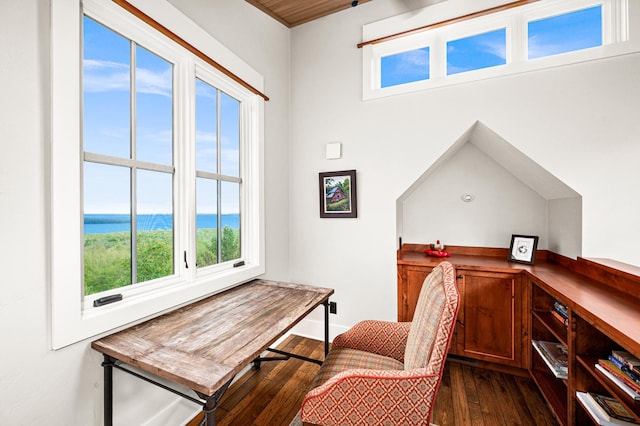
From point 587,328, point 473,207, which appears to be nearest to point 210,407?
point 587,328

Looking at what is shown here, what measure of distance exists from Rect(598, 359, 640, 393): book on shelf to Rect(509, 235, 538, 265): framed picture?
1112 millimetres

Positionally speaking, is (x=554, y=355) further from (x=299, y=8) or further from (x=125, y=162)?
(x=299, y=8)

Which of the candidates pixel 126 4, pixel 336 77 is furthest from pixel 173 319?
pixel 336 77

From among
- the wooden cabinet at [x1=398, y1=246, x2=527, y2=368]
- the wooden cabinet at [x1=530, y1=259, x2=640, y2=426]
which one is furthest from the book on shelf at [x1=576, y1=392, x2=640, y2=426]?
the wooden cabinet at [x1=398, y1=246, x2=527, y2=368]

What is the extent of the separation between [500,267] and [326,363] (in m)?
1.59

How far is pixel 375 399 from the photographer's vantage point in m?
1.11

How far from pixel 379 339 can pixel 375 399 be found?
51 centimetres

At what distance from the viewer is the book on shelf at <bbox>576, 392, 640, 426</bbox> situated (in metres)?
1.23

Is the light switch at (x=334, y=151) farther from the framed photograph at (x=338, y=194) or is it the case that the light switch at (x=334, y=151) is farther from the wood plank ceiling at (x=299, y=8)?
the wood plank ceiling at (x=299, y=8)

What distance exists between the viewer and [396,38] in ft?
8.10

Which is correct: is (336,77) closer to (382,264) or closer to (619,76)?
(382,264)

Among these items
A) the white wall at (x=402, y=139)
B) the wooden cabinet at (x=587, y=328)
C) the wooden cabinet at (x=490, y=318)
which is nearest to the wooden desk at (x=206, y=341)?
the white wall at (x=402, y=139)

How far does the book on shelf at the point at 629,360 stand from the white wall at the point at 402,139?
3.02 ft

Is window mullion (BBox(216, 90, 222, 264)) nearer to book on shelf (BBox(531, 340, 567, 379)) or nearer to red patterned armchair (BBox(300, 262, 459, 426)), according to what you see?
red patterned armchair (BBox(300, 262, 459, 426))
